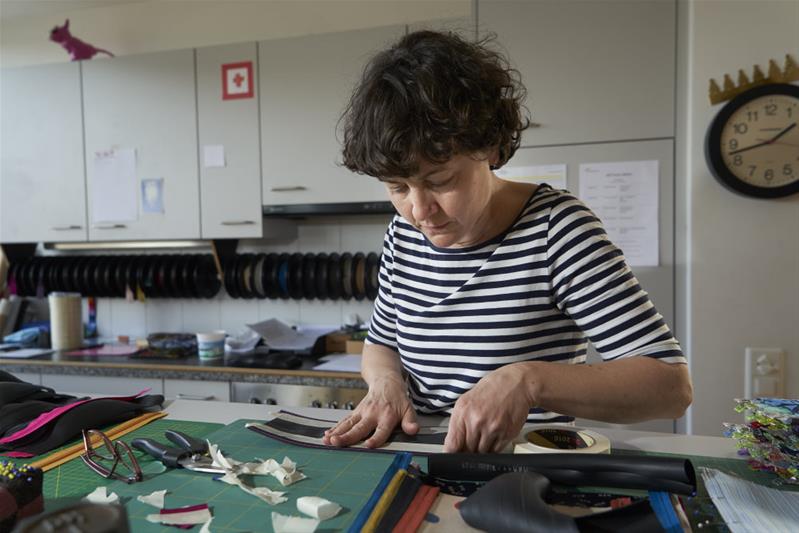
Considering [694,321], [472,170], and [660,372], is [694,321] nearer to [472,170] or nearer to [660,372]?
[660,372]

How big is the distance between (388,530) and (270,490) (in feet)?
0.61

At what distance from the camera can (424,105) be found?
84cm

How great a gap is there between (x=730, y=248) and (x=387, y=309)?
1.23 m

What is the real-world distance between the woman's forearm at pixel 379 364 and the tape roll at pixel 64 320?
2.03 meters

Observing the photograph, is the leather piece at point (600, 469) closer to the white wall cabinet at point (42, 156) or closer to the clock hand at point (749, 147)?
the clock hand at point (749, 147)

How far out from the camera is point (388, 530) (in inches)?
24.8

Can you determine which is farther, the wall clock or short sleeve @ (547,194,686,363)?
the wall clock

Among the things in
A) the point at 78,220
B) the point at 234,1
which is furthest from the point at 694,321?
the point at 78,220

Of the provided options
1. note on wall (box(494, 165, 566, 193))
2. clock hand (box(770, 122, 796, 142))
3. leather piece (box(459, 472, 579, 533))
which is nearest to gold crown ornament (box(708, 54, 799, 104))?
clock hand (box(770, 122, 796, 142))

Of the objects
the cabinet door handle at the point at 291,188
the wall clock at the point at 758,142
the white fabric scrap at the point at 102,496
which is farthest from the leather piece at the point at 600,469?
the cabinet door handle at the point at 291,188

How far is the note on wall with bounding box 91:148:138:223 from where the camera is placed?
2.59 m

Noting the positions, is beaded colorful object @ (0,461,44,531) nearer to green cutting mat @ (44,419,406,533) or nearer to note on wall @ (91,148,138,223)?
green cutting mat @ (44,419,406,533)

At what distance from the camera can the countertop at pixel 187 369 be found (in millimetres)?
2104

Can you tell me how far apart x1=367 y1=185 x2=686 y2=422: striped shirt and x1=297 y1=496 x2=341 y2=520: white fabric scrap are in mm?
442
